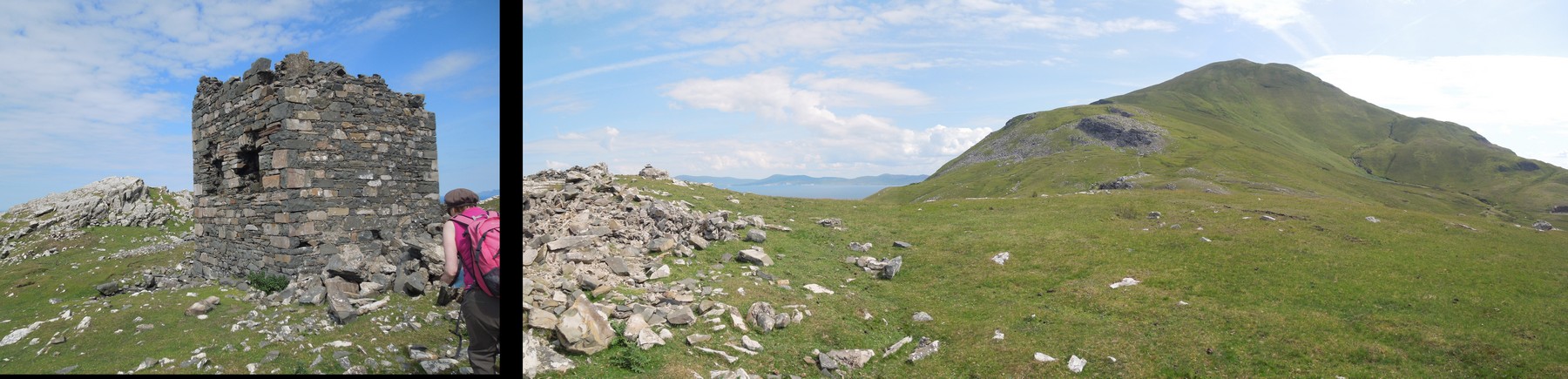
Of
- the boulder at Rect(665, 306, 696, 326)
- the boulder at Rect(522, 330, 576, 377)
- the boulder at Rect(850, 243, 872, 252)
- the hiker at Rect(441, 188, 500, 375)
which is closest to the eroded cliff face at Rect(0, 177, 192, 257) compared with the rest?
the hiker at Rect(441, 188, 500, 375)

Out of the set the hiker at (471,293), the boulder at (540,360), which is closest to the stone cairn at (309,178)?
the boulder at (540,360)

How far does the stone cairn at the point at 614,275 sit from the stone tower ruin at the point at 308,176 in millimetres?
3078

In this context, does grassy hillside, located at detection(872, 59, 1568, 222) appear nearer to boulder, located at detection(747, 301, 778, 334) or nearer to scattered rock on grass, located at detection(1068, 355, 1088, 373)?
scattered rock on grass, located at detection(1068, 355, 1088, 373)

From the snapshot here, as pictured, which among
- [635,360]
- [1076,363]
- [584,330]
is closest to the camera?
[635,360]

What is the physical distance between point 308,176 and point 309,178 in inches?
1.7

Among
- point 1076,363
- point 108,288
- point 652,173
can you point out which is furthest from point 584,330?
point 652,173

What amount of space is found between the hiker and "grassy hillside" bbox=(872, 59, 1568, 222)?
70253mm

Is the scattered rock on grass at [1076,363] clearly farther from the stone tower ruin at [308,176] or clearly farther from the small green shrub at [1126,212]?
the small green shrub at [1126,212]

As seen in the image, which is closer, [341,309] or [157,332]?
[157,332]

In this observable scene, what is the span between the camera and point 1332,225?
931 inches

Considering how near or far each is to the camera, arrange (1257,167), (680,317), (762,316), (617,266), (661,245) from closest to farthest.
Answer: (680,317) < (762,316) < (617,266) < (661,245) < (1257,167)

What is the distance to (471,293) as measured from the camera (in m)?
5.44

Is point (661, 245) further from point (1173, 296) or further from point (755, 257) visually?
point (1173, 296)

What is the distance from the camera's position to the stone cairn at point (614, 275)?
35.2 feet
